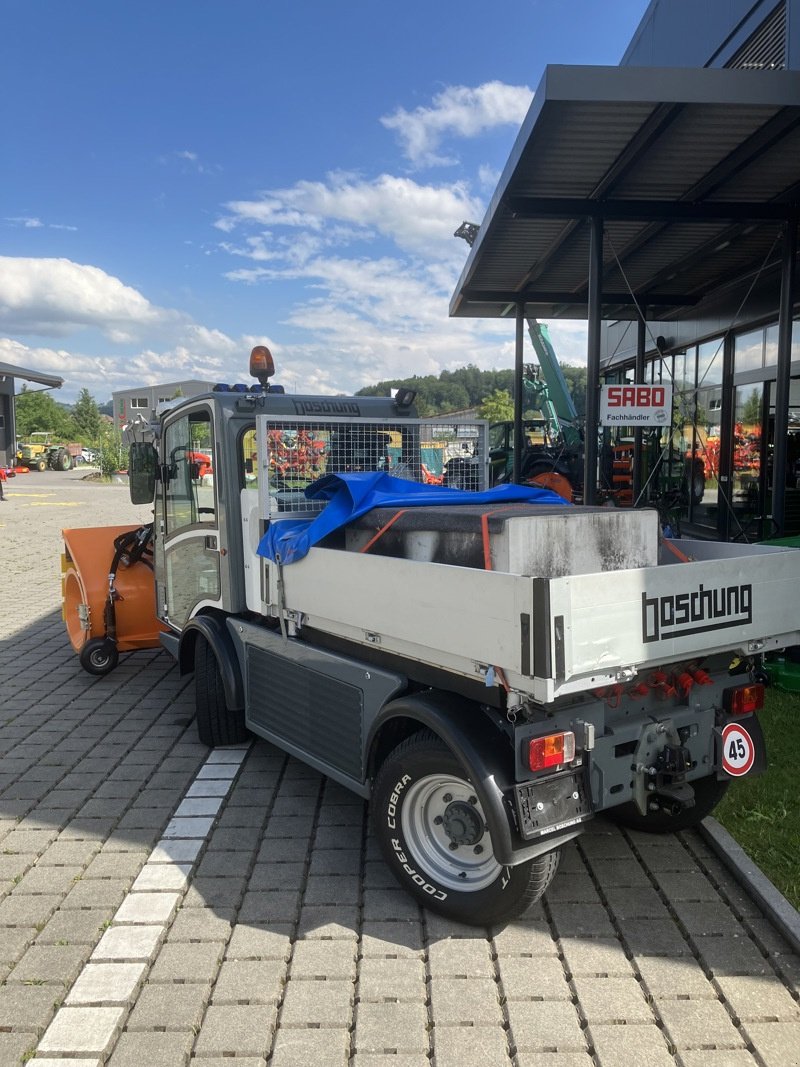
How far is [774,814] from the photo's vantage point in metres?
4.06

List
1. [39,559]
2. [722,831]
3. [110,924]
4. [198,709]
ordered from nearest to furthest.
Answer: [110,924] → [722,831] → [198,709] → [39,559]

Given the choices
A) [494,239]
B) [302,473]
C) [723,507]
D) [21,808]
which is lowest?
[21,808]

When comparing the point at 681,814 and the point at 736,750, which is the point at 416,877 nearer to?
the point at 681,814

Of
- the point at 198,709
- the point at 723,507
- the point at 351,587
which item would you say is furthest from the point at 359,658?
the point at 723,507

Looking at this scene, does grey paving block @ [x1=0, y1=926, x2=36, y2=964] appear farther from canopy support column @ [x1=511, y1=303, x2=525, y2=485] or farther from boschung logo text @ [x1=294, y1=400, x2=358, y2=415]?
canopy support column @ [x1=511, y1=303, x2=525, y2=485]

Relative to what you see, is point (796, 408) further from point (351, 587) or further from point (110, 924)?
point (110, 924)

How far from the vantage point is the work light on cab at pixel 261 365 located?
532cm

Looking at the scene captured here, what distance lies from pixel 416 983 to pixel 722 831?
1790 millimetres

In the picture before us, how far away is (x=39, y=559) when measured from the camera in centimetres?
1432

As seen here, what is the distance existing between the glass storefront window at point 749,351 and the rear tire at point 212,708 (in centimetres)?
1003

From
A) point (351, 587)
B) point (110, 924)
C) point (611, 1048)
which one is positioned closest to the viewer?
point (611, 1048)

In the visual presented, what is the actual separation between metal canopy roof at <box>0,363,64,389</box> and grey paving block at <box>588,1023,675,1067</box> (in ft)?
160

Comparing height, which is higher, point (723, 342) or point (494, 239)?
point (494, 239)

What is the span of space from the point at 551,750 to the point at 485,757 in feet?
0.80
